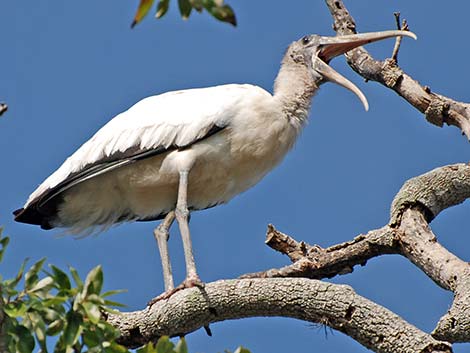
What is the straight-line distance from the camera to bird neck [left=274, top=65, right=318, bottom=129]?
11016mm

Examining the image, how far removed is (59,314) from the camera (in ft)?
20.3

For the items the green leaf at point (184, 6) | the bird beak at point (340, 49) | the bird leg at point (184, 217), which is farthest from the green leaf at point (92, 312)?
the bird beak at point (340, 49)

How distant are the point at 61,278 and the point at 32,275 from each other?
0.21 m

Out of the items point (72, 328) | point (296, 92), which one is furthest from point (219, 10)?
point (296, 92)

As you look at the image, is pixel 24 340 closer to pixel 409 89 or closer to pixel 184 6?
pixel 184 6

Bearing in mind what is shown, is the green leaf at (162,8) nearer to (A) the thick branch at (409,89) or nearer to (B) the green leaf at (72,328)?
(B) the green leaf at (72,328)

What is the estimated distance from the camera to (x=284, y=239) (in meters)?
9.52

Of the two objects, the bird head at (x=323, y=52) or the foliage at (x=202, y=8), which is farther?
the bird head at (x=323, y=52)

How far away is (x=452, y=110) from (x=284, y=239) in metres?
1.66

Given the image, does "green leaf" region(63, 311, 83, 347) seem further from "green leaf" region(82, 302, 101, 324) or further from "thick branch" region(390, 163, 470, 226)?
"thick branch" region(390, 163, 470, 226)

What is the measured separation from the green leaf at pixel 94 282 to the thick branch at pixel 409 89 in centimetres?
419

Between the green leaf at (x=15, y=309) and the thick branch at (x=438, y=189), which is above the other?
the thick branch at (x=438, y=189)

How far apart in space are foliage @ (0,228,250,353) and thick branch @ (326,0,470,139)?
13.9ft

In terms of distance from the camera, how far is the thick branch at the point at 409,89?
32.3 ft
